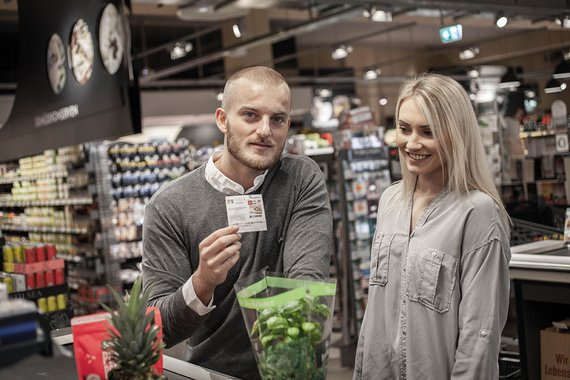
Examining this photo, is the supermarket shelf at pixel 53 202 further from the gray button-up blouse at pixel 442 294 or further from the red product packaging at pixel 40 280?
the gray button-up blouse at pixel 442 294

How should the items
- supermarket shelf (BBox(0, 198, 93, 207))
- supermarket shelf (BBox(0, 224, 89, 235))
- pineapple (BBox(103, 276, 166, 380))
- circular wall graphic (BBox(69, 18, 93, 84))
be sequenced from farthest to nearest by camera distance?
1. supermarket shelf (BBox(0, 224, 89, 235))
2. supermarket shelf (BBox(0, 198, 93, 207))
3. circular wall graphic (BBox(69, 18, 93, 84))
4. pineapple (BBox(103, 276, 166, 380))

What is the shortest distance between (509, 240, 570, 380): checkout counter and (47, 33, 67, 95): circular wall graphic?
10.1ft

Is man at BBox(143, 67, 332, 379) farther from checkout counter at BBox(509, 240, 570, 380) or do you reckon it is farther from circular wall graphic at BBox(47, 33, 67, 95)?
circular wall graphic at BBox(47, 33, 67, 95)

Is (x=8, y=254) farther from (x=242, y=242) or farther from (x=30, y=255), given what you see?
(x=242, y=242)

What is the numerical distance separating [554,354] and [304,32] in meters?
13.7

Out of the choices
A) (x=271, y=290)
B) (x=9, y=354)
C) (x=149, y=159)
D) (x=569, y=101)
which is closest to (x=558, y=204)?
(x=149, y=159)

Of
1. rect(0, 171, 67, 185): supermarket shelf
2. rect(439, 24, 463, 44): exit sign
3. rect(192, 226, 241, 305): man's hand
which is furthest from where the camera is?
rect(0, 171, 67, 185): supermarket shelf

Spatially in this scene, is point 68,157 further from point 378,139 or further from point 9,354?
point 9,354

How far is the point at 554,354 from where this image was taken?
4.45 meters

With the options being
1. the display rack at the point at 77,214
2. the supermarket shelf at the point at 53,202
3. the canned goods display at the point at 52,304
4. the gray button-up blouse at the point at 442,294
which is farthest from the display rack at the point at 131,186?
the gray button-up blouse at the point at 442,294

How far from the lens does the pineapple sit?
5.42 feet

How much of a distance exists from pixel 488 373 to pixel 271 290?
104 cm

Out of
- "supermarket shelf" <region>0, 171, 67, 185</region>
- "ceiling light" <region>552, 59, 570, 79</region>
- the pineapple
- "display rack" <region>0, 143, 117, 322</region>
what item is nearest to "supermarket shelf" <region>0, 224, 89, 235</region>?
"display rack" <region>0, 143, 117, 322</region>

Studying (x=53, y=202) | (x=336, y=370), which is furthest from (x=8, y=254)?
(x=53, y=202)
